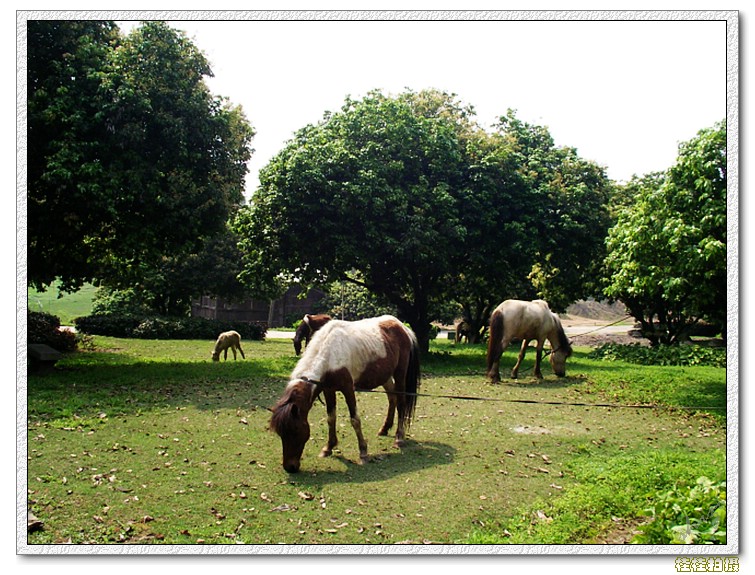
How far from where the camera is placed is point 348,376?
6.79 m

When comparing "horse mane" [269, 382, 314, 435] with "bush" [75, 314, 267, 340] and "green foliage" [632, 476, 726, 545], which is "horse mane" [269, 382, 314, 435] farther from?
"bush" [75, 314, 267, 340]

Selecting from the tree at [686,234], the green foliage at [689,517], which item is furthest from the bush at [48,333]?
the tree at [686,234]

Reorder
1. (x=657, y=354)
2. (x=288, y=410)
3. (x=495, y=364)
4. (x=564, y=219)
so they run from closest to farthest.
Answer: (x=288, y=410), (x=495, y=364), (x=564, y=219), (x=657, y=354)

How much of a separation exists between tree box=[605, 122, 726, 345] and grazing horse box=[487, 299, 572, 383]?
9.69 ft

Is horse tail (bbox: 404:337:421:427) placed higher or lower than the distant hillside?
lower

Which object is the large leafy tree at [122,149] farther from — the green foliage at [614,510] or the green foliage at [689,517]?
the green foliage at [689,517]

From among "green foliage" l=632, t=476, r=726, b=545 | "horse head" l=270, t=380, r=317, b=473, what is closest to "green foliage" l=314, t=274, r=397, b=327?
"horse head" l=270, t=380, r=317, b=473

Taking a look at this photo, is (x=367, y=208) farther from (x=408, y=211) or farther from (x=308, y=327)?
(x=308, y=327)

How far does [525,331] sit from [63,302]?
9.84 m

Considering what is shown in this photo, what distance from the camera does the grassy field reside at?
496cm

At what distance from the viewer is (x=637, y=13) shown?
5668 millimetres

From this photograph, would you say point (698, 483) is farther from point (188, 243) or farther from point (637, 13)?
point (188, 243)

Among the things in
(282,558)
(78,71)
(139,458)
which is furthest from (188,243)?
(282,558)

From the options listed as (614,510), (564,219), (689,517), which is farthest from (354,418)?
(564,219)
